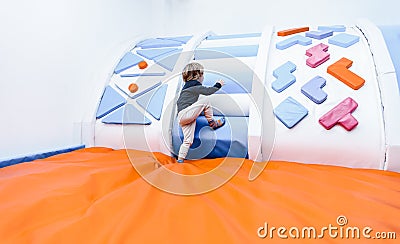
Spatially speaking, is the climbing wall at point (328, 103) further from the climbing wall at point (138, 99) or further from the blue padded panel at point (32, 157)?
the blue padded panel at point (32, 157)

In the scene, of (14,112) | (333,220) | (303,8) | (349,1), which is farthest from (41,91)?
(349,1)

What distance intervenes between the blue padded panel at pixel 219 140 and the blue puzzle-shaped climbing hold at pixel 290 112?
13 centimetres

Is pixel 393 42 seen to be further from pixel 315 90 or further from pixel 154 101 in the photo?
pixel 154 101

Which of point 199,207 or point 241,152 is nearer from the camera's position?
point 199,207

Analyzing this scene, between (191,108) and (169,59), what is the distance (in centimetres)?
35

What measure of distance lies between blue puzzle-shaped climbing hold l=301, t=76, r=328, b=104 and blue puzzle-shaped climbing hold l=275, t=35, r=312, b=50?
225 millimetres

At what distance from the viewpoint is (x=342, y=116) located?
860 millimetres

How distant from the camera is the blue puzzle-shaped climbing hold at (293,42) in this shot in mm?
1122

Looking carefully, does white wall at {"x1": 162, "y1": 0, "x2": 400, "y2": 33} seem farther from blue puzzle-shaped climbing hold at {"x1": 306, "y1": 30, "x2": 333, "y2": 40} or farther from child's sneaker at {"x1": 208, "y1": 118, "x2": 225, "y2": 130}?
child's sneaker at {"x1": 208, "y1": 118, "x2": 225, "y2": 130}

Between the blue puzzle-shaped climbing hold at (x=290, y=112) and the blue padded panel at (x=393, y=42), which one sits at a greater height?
the blue padded panel at (x=393, y=42)

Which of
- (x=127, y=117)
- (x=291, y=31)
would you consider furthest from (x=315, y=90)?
(x=127, y=117)

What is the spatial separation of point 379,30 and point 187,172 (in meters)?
0.94

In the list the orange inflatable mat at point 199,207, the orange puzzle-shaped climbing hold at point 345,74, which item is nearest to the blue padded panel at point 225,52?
the orange puzzle-shaped climbing hold at point 345,74

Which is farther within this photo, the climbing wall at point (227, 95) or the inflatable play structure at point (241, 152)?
the climbing wall at point (227, 95)
